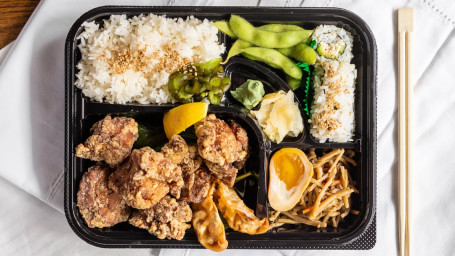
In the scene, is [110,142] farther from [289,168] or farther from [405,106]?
[405,106]

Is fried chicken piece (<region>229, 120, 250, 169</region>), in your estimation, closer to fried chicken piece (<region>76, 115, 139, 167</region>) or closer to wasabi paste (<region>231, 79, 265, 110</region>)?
wasabi paste (<region>231, 79, 265, 110</region>)

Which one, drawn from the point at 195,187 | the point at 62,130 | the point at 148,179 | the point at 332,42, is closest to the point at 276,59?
the point at 332,42

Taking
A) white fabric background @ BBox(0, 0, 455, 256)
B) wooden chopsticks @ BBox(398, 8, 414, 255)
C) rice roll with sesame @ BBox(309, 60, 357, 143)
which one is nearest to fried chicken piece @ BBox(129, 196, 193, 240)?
white fabric background @ BBox(0, 0, 455, 256)

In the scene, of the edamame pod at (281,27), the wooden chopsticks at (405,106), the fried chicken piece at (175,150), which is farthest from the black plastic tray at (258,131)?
Result: the wooden chopsticks at (405,106)

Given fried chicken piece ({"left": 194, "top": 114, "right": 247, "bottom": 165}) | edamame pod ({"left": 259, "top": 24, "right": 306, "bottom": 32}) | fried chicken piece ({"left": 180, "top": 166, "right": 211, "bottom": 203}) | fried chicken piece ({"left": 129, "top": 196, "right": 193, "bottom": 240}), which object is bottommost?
fried chicken piece ({"left": 129, "top": 196, "right": 193, "bottom": 240})

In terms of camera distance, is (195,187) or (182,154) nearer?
(182,154)

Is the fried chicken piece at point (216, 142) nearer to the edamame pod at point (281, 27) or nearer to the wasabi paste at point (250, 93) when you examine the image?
the wasabi paste at point (250, 93)

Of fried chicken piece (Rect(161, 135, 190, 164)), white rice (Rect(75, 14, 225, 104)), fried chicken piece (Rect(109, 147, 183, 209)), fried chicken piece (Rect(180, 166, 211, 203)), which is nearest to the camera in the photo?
fried chicken piece (Rect(109, 147, 183, 209))

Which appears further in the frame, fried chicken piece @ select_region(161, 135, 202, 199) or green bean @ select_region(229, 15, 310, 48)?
green bean @ select_region(229, 15, 310, 48)
